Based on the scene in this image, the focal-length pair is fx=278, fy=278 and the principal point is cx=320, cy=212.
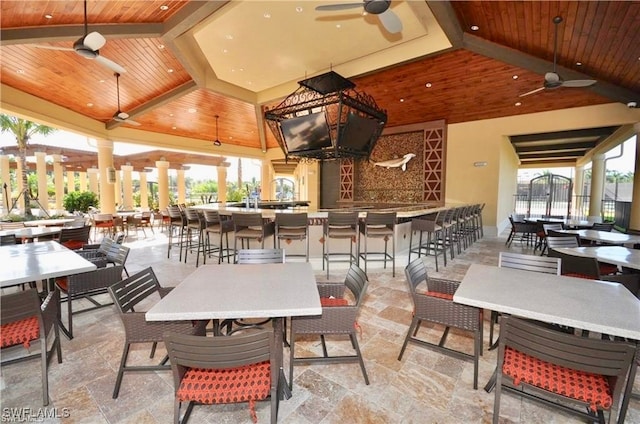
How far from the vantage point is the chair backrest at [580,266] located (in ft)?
8.64

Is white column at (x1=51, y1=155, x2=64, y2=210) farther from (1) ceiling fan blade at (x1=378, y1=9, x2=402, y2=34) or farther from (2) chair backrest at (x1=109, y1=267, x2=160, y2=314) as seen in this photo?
(1) ceiling fan blade at (x1=378, y1=9, x2=402, y2=34)

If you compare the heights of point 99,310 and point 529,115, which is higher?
point 529,115

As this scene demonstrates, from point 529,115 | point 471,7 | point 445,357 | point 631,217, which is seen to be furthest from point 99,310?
point 631,217

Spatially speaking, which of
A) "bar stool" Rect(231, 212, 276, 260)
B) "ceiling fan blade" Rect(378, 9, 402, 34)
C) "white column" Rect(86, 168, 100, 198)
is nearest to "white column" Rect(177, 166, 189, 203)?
"white column" Rect(86, 168, 100, 198)

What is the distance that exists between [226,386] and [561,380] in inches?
66.5

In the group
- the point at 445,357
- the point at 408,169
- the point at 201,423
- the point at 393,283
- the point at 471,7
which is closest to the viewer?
the point at 201,423

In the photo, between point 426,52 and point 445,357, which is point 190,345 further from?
point 426,52

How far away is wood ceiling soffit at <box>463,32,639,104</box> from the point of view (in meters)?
5.35

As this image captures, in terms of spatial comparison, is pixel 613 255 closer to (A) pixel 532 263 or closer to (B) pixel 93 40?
(A) pixel 532 263

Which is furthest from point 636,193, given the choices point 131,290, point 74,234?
point 74,234

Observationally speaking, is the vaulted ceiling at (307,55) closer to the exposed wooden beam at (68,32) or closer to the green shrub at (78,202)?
the exposed wooden beam at (68,32)

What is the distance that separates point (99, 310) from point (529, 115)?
9.97m

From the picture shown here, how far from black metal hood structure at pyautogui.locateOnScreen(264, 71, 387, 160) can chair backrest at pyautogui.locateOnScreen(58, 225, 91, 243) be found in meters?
3.67

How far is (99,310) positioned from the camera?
321 centimetres
